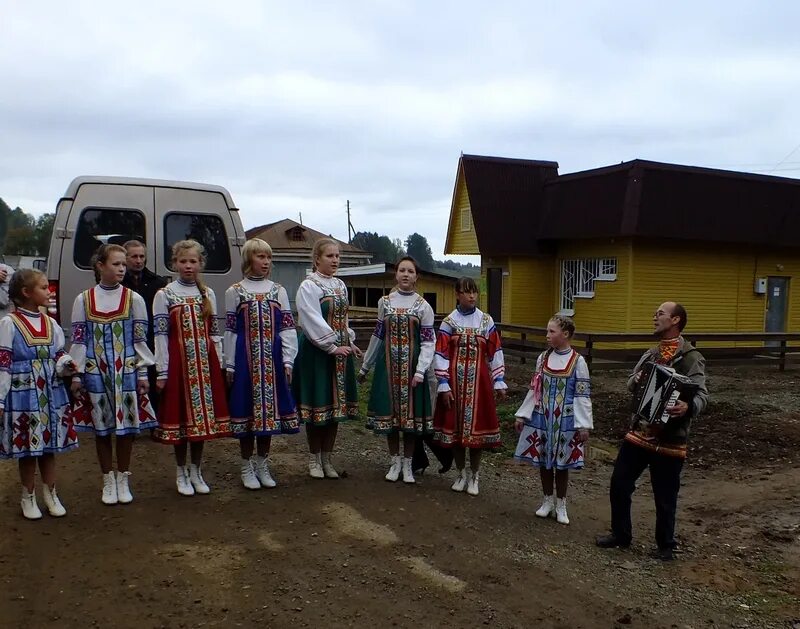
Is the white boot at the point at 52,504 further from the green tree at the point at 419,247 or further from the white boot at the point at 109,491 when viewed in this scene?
the green tree at the point at 419,247

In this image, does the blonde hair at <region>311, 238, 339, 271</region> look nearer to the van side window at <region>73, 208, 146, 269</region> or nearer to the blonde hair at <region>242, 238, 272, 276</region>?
the blonde hair at <region>242, 238, 272, 276</region>

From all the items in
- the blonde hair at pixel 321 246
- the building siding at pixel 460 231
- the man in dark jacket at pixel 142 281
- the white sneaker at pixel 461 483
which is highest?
the building siding at pixel 460 231

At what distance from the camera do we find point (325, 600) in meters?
3.60

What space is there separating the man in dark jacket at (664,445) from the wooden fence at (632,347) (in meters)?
9.15

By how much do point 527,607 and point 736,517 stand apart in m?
3.16

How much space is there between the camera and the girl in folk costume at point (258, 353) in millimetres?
5062

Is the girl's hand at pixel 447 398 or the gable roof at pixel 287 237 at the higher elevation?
the gable roof at pixel 287 237

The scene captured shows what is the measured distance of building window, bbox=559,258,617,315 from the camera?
60.1 feet

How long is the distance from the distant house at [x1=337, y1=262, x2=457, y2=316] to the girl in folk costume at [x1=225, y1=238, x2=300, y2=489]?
18.7 m

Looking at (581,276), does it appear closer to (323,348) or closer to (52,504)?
(323,348)

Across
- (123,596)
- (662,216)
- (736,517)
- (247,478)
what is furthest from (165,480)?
(662,216)

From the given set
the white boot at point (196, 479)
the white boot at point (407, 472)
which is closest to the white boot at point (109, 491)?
the white boot at point (196, 479)

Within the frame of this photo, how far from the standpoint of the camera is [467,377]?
554 centimetres

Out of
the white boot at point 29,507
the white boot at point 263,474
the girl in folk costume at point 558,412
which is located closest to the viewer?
the white boot at point 29,507
